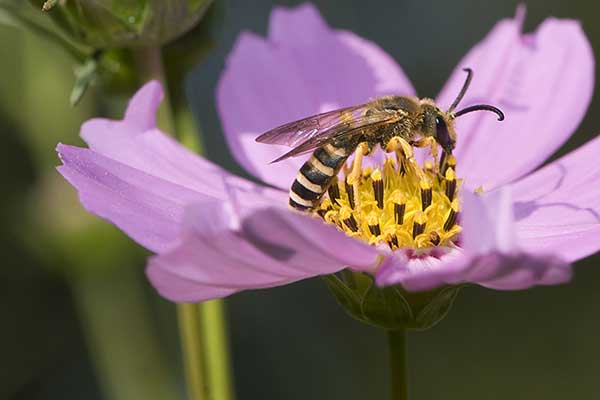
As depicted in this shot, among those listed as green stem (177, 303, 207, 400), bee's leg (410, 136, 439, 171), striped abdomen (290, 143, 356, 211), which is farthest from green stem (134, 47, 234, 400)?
bee's leg (410, 136, 439, 171)

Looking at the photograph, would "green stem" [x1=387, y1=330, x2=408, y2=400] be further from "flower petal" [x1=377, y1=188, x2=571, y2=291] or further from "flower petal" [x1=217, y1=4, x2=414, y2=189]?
"flower petal" [x1=217, y1=4, x2=414, y2=189]

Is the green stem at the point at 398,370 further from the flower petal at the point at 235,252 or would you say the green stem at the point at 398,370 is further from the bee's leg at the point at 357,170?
the bee's leg at the point at 357,170

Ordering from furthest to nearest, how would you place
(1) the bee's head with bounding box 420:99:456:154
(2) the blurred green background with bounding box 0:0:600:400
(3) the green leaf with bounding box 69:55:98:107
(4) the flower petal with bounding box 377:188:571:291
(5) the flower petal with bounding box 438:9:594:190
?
(2) the blurred green background with bounding box 0:0:600:400 → (5) the flower petal with bounding box 438:9:594:190 → (1) the bee's head with bounding box 420:99:456:154 → (3) the green leaf with bounding box 69:55:98:107 → (4) the flower petal with bounding box 377:188:571:291

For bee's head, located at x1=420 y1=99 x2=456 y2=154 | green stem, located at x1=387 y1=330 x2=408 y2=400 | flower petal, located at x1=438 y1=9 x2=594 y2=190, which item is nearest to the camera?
green stem, located at x1=387 y1=330 x2=408 y2=400

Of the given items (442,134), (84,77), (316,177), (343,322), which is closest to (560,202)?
(442,134)

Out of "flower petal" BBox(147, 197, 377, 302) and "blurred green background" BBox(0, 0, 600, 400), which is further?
"blurred green background" BBox(0, 0, 600, 400)

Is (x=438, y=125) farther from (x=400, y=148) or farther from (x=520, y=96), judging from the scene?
(x=520, y=96)

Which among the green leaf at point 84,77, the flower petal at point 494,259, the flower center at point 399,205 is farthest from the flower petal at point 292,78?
the flower petal at point 494,259
